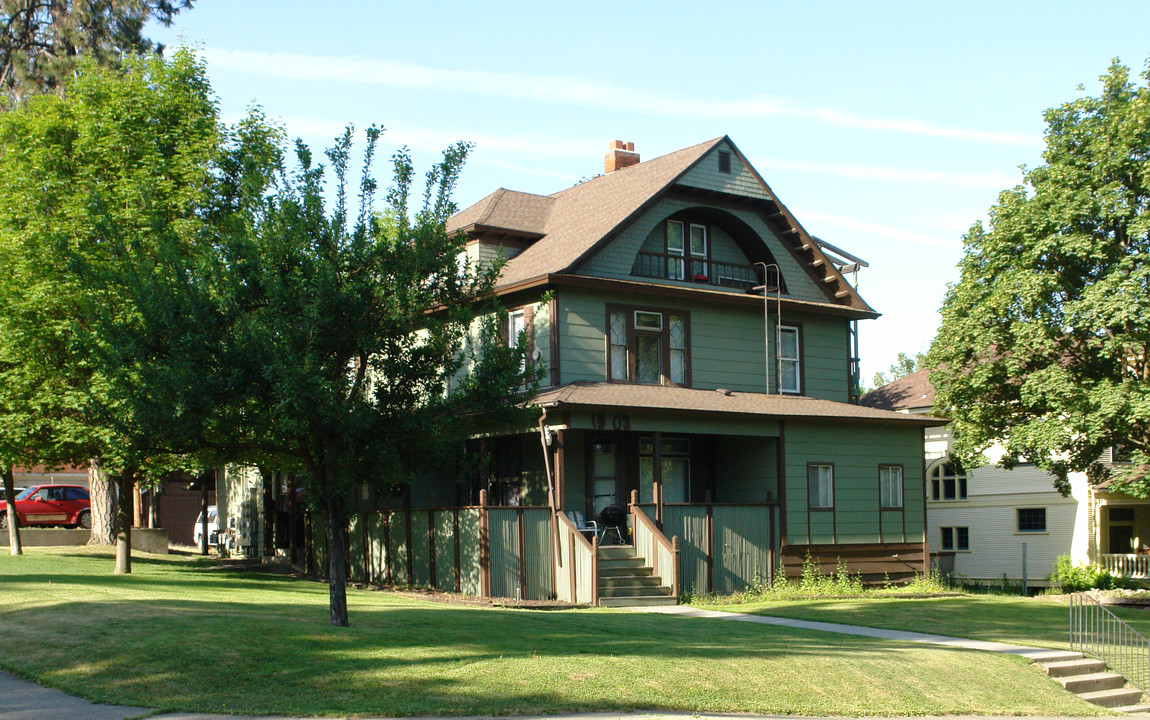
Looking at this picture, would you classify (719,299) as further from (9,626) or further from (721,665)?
(9,626)

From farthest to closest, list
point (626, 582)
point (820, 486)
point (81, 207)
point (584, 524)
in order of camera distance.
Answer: point (820, 486)
point (584, 524)
point (81, 207)
point (626, 582)

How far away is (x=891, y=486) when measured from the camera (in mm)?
29125

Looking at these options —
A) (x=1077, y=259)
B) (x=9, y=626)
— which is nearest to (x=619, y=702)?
(x=9, y=626)

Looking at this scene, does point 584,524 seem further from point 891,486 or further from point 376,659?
point 376,659

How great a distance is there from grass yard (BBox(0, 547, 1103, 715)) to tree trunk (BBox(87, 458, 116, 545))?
722 inches

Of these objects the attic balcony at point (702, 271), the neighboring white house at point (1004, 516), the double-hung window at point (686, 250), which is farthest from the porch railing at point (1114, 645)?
the neighboring white house at point (1004, 516)

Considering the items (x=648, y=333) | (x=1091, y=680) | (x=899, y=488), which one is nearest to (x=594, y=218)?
(x=648, y=333)

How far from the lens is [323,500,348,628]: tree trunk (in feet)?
48.8

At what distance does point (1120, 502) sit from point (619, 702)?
104 ft

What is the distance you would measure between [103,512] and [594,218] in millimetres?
18635

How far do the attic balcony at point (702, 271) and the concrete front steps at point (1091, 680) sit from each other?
14.5m

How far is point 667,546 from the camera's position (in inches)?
906

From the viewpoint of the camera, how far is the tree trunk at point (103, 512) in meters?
35.5

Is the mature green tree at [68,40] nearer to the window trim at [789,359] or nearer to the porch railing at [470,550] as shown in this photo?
the porch railing at [470,550]
